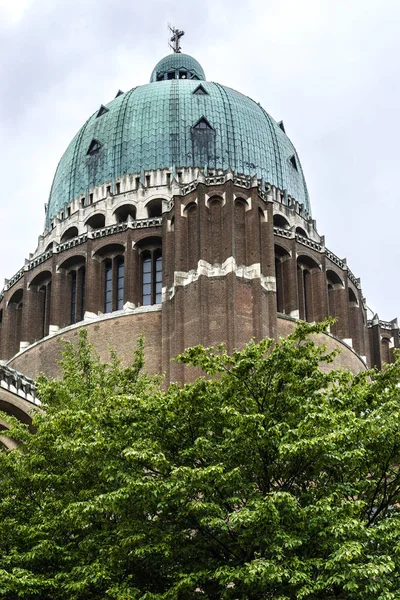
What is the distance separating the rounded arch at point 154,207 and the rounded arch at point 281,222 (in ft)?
22.9

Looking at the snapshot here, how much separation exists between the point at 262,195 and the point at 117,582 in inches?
1241

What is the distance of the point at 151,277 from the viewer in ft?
165

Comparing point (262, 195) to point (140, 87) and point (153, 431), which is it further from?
point (153, 431)

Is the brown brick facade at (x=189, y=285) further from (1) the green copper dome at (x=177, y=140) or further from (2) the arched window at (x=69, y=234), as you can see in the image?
(2) the arched window at (x=69, y=234)

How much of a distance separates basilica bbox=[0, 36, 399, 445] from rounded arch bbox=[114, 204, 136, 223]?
111 millimetres

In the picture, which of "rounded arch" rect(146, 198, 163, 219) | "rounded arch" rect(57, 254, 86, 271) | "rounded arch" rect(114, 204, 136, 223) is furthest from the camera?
"rounded arch" rect(114, 204, 136, 223)

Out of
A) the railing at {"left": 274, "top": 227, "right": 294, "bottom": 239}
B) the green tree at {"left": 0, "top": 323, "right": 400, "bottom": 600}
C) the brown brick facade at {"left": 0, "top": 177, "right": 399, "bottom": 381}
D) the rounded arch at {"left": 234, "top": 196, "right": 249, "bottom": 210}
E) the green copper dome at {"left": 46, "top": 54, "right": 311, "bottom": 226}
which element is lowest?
the green tree at {"left": 0, "top": 323, "right": 400, "bottom": 600}

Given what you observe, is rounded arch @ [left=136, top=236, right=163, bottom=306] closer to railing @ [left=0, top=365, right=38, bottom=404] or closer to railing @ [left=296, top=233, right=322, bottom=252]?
railing @ [left=296, top=233, right=322, bottom=252]

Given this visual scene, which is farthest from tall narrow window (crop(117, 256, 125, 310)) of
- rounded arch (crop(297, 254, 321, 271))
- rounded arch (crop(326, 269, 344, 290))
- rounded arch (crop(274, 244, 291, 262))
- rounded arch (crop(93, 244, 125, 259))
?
rounded arch (crop(326, 269, 344, 290))

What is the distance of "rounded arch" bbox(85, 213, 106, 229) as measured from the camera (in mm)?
57000

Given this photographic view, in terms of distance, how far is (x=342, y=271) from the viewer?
56156mm

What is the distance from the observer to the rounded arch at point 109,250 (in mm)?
52250

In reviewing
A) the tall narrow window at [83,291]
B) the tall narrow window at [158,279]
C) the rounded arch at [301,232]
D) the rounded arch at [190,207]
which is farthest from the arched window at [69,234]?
the rounded arch at [301,232]

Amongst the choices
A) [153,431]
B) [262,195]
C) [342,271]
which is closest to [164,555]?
[153,431]
